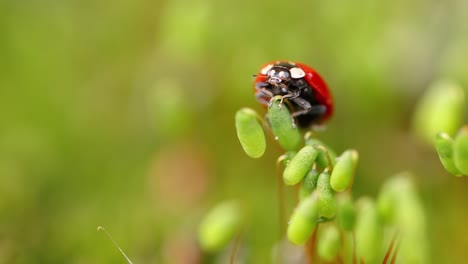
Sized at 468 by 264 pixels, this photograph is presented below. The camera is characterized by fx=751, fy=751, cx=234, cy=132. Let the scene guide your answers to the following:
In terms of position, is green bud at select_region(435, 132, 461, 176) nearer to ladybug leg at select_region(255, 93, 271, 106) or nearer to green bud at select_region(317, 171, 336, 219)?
green bud at select_region(317, 171, 336, 219)

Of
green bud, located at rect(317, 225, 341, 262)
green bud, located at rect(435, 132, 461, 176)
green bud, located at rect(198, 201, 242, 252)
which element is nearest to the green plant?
green bud, located at rect(435, 132, 461, 176)

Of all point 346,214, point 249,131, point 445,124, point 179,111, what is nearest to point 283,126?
point 249,131

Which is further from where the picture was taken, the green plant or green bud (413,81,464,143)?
green bud (413,81,464,143)

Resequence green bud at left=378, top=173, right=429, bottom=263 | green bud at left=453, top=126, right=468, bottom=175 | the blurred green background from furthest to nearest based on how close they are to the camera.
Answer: the blurred green background < green bud at left=378, top=173, right=429, bottom=263 < green bud at left=453, top=126, right=468, bottom=175

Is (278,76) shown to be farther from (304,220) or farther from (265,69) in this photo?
(304,220)

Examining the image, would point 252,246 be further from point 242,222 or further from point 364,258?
point 364,258

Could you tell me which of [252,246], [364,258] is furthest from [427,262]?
[252,246]

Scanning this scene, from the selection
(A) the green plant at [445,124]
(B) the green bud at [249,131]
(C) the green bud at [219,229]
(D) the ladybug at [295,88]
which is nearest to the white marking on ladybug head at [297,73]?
(D) the ladybug at [295,88]
